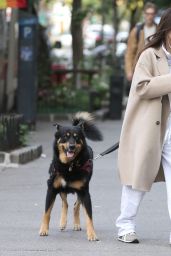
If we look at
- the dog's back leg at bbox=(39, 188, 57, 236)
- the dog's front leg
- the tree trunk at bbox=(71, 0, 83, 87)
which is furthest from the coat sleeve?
the tree trunk at bbox=(71, 0, 83, 87)

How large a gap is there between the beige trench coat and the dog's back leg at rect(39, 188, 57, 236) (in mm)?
746

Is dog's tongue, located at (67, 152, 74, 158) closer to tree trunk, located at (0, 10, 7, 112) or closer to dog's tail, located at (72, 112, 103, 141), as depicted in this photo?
dog's tail, located at (72, 112, 103, 141)

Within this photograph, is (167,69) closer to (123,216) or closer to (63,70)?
(123,216)

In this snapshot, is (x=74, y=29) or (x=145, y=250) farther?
(x=74, y=29)

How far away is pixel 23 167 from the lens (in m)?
12.1

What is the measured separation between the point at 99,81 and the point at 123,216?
636 inches

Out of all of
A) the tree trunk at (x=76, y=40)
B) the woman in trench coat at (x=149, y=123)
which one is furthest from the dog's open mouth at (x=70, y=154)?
the tree trunk at (x=76, y=40)

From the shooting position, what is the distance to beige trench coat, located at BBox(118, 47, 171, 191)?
22.7 feet

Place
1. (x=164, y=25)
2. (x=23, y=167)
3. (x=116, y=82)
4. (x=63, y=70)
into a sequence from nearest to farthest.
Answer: (x=164, y=25) → (x=23, y=167) → (x=116, y=82) → (x=63, y=70)

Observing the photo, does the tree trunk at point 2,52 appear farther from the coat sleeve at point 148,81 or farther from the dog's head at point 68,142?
the coat sleeve at point 148,81

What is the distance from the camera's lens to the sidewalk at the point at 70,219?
23.0 ft

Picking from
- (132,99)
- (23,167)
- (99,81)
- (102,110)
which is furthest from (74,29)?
(132,99)

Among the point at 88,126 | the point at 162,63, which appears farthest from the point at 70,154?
the point at 162,63

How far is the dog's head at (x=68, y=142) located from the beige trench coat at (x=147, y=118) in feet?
1.55
